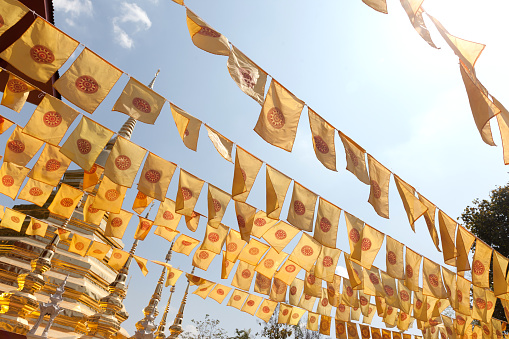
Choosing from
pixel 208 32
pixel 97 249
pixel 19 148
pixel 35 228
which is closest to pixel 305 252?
pixel 97 249

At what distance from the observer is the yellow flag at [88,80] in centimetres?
550

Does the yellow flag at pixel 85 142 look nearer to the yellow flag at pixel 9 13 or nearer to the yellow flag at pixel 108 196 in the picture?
the yellow flag at pixel 108 196

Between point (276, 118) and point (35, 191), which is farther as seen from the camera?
point (35, 191)

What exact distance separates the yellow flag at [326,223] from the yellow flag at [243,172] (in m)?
1.85

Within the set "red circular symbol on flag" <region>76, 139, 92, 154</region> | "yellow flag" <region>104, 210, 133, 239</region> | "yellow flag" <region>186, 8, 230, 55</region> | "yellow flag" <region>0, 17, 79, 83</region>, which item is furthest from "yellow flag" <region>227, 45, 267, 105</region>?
"yellow flag" <region>104, 210, 133, 239</region>

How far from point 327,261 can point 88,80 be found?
A: 7432 millimetres

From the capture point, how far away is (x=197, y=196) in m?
7.75

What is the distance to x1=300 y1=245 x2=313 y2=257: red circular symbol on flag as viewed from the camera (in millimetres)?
9445

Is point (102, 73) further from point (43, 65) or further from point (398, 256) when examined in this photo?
point (398, 256)

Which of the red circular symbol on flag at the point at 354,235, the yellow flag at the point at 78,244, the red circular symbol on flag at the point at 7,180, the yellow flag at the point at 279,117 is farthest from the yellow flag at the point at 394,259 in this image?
the red circular symbol on flag at the point at 7,180

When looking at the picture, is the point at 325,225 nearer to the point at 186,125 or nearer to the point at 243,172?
the point at 243,172

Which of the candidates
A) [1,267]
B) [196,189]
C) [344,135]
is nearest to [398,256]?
[344,135]

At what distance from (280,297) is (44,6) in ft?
32.8

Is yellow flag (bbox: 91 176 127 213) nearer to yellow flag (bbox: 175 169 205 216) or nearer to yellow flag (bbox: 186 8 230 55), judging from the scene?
yellow flag (bbox: 175 169 205 216)
